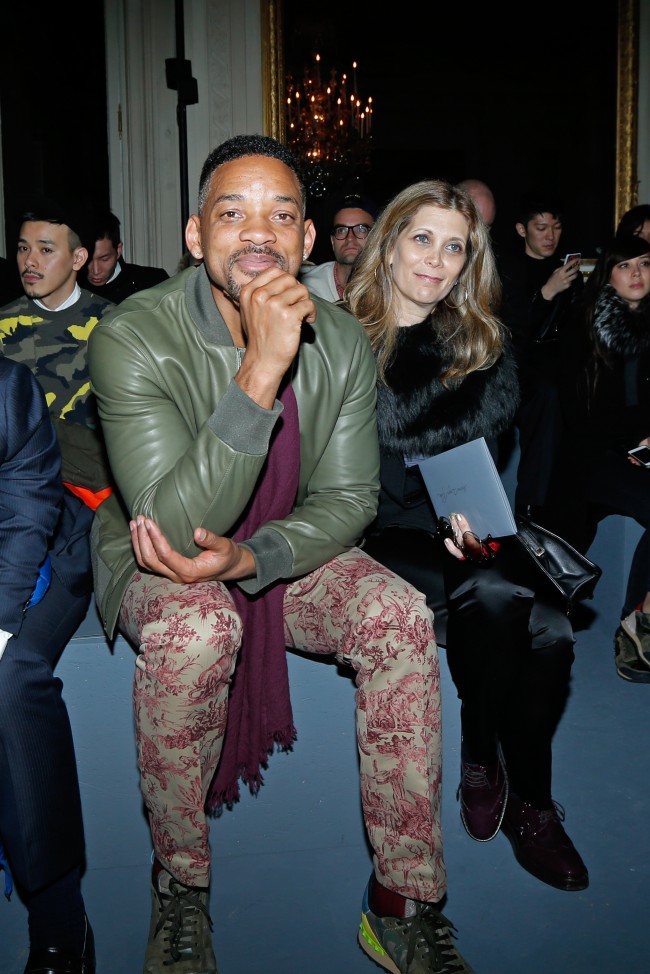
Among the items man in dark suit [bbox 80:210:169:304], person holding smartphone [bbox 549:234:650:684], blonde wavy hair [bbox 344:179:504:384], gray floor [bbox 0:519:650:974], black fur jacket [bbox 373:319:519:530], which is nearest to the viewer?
gray floor [bbox 0:519:650:974]

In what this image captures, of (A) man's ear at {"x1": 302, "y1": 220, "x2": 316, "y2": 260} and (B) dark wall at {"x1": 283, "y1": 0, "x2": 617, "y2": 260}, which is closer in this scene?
(A) man's ear at {"x1": 302, "y1": 220, "x2": 316, "y2": 260}

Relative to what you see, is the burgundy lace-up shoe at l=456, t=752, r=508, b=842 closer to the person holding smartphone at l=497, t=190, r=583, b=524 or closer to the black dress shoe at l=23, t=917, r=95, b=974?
the black dress shoe at l=23, t=917, r=95, b=974

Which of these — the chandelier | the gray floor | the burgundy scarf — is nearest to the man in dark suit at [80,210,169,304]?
the chandelier

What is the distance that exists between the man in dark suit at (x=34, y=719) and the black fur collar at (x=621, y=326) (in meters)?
1.95

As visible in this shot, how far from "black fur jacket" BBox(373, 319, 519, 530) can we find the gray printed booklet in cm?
14

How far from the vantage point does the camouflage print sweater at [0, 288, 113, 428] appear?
2584 millimetres

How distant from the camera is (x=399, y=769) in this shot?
1.54m

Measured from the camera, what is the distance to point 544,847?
5.94 ft

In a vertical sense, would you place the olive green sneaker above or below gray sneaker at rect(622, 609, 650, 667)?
below

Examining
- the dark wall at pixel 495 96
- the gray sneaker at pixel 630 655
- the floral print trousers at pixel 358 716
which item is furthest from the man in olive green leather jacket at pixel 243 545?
the dark wall at pixel 495 96

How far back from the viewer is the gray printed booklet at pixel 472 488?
175 centimetres

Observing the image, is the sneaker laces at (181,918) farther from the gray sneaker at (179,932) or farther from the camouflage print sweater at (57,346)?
the camouflage print sweater at (57,346)

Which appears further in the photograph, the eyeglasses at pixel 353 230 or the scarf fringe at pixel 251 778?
the eyeglasses at pixel 353 230

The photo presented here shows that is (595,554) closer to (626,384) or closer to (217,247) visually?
(626,384)
